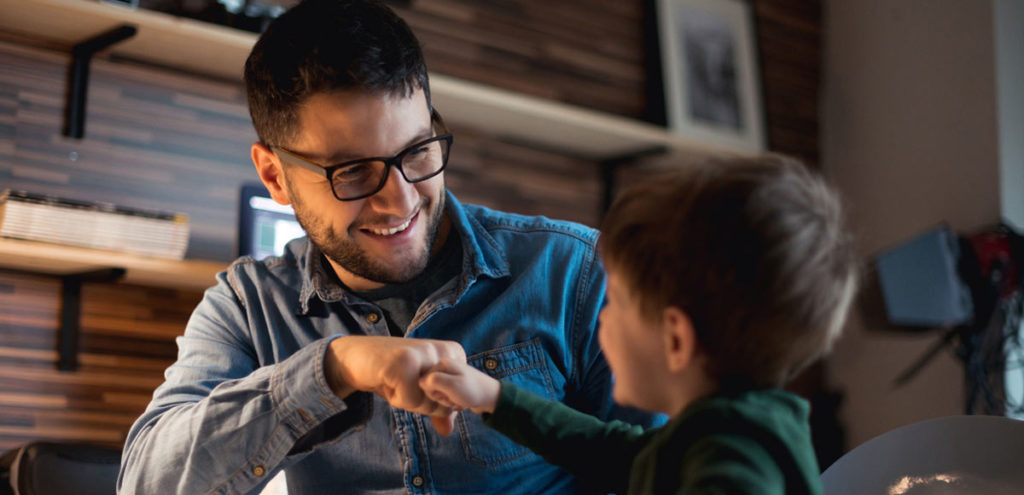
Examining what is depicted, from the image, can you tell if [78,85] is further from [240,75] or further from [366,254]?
[366,254]

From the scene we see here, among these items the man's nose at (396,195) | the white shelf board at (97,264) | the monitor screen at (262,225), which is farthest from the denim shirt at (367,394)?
the monitor screen at (262,225)

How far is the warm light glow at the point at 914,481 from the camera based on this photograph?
967 mm

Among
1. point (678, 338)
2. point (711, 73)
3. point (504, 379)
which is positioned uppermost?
point (678, 338)

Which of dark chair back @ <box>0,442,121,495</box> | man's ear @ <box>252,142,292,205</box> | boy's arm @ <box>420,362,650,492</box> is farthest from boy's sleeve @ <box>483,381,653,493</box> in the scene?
dark chair back @ <box>0,442,121,495</box>

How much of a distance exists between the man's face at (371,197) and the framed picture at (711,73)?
2.06 m

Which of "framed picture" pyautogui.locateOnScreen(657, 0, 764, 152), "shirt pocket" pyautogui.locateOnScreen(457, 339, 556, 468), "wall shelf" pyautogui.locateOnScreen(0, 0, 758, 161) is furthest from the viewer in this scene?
"framed picture" pyautogui.locateOnScreen(657, 0, 764, 152)

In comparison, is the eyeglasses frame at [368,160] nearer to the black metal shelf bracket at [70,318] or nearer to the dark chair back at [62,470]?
the dark chair back at [62,470]

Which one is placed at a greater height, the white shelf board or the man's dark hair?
the man's dark hair

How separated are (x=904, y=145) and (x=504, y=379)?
2.68m

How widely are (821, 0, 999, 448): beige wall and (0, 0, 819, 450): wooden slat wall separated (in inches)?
54.1

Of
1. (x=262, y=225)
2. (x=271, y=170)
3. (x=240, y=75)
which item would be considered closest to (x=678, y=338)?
(x=271, y=170)

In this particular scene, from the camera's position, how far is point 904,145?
11.6ft

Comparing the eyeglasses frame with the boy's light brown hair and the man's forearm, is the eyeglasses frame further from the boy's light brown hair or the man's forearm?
the boy's light brown hair

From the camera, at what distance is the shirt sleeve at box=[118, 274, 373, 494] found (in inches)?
44.4
